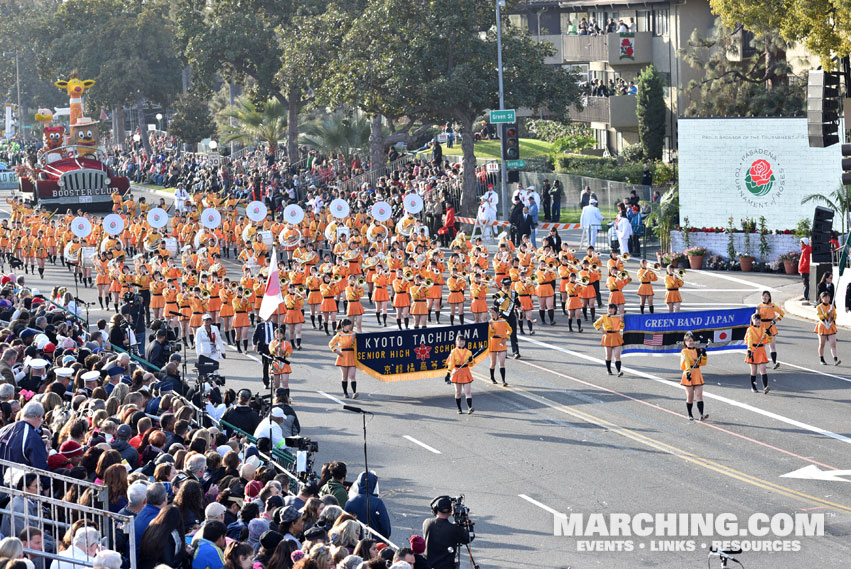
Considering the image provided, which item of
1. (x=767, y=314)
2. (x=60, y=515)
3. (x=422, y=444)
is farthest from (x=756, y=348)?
(x=60, y=515)

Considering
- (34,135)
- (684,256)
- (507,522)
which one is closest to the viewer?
(507,522)

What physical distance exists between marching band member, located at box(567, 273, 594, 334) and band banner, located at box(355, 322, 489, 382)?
16.7ft

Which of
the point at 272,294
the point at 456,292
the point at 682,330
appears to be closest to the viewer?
the point at 272,294

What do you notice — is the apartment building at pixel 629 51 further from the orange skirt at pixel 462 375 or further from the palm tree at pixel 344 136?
the orange skirt at pixel 462 375

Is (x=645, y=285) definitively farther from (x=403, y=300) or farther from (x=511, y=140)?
(x=511, y=140)

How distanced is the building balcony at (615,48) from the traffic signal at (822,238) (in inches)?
934

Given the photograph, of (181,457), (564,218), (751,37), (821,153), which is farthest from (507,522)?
(751,37)

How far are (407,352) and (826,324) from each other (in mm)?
8120

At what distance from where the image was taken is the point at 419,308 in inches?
1145

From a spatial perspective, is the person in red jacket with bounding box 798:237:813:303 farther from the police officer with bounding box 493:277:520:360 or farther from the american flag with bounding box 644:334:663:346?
the police officer with bounding box 493:277:520:360

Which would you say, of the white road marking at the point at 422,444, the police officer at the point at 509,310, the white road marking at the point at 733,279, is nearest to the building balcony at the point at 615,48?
the white road marking at the point at 733,279

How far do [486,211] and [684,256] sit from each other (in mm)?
7371

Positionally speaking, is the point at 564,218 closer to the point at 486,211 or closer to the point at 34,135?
the point at 486,211

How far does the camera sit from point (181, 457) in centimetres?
1364
